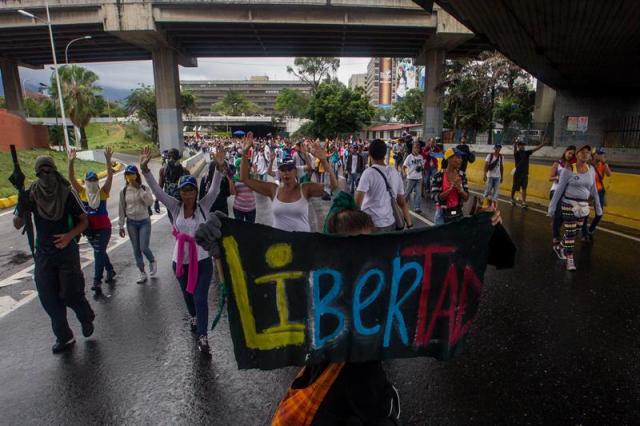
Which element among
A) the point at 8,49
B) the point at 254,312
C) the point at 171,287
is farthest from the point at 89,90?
the point at 254,312

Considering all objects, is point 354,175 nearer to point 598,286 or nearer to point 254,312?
point 598,286

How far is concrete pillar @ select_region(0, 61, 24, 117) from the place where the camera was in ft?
136

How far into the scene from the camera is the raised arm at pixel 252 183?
4.46 metres

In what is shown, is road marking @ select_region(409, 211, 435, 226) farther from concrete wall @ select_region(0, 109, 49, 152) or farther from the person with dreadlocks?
concrete wall @ select_region(0, 109, 49, 152)

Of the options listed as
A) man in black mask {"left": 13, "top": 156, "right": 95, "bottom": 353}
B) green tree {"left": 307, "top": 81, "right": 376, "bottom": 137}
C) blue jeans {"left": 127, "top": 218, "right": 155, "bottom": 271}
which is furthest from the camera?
green tree {"left": 307, "top": 81, "right": 376, "bottom": 137}

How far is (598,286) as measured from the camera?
555 cm

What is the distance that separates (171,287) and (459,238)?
4.64 metres

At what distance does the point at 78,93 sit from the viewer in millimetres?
45844

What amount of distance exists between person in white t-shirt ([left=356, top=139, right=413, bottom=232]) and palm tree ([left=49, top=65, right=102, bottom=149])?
4532 centimetres

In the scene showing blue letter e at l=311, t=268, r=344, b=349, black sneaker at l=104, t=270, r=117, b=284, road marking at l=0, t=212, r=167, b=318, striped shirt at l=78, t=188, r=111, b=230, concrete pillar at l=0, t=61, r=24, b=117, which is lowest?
road marking at l=0, t=212, r=167, b=318

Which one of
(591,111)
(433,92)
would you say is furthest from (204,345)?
(433,92)

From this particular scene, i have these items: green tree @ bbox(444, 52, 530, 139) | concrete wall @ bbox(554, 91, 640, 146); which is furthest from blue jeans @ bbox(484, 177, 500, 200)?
green tree @ bbox(444, 52, 530, 139)

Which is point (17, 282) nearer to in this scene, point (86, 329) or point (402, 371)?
point (86, 329)

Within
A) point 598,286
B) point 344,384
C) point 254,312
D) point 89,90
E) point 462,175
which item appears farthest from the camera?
point 89,90
